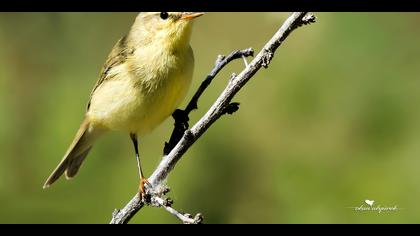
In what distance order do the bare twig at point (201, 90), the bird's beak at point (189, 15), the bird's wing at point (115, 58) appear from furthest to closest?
the bird's wing at point (115, 58) → the bird's beak at point (189, 15) → the bare twig at point (201, 90)

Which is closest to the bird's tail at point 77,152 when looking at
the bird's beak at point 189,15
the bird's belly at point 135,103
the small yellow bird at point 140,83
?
the small yellow bird at point 140,83

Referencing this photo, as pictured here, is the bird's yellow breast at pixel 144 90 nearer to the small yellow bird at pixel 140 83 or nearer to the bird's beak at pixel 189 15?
the small yellow bird at pixel 140 83

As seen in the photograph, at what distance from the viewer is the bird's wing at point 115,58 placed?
14.8ft

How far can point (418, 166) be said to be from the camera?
4105 mm

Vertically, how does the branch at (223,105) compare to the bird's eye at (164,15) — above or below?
below

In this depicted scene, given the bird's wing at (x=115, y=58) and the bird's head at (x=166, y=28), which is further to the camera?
the bird's wing at (x=115, y=58)

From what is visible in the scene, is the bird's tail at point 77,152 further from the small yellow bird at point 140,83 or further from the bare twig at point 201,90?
the bare twig at point 201,90

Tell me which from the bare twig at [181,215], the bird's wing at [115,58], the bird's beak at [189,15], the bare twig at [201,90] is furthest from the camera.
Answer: the bird's wing at [115,58]

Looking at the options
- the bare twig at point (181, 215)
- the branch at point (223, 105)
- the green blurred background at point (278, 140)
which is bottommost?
the bare twig at point (181, 215)

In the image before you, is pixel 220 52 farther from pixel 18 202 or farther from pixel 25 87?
pixel 18 202

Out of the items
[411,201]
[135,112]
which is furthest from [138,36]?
[411,201]

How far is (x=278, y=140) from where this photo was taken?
181 inches

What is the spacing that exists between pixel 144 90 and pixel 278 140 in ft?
3.36

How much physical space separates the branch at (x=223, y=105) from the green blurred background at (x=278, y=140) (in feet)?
3.50
